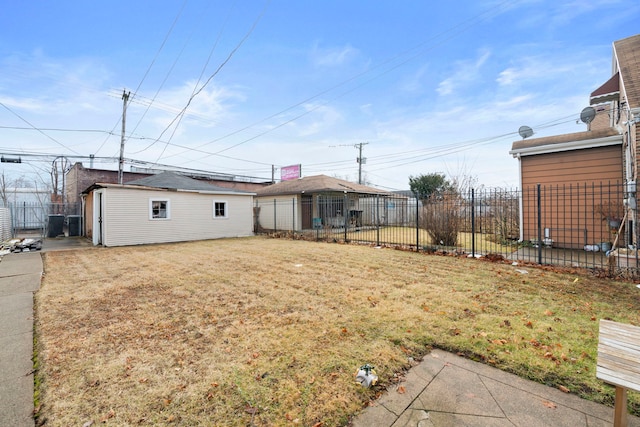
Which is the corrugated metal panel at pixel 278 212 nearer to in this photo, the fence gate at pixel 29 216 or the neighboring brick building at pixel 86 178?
the neighboring brick building at pixel 86 178

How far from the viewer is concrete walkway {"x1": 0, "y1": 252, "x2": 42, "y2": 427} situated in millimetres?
2062

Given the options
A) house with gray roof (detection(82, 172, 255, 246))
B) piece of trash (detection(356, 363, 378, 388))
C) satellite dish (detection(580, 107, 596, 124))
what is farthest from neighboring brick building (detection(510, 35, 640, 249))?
house with gray roof (detection(82, 172, 255, 246))

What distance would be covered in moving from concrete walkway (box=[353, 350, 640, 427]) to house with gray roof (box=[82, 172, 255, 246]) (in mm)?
13390

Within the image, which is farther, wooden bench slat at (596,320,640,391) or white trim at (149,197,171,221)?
white trim at (149,197,171,221)

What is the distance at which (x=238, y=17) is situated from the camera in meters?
8.38

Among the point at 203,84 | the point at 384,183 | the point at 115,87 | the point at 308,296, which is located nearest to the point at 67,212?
the point at 115,87

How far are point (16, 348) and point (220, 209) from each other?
13.0m

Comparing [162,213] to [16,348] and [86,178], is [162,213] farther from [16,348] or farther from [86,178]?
[86,178]

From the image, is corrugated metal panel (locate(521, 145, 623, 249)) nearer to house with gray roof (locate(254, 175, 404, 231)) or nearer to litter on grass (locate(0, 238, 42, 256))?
house with gray roof (locate(254, 175, 404, 231))

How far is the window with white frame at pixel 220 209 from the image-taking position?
50.7ft

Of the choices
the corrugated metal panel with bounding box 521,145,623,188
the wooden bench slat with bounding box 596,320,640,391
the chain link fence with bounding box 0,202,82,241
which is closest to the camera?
the wooden bench slat with bounding box 596,320,640,391

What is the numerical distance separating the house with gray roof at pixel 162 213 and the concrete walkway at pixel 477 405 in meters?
13.4

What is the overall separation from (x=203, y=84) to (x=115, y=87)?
10.7 metres

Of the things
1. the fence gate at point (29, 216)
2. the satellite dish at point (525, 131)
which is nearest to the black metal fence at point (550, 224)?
the satellite dish at point (525, 131)
